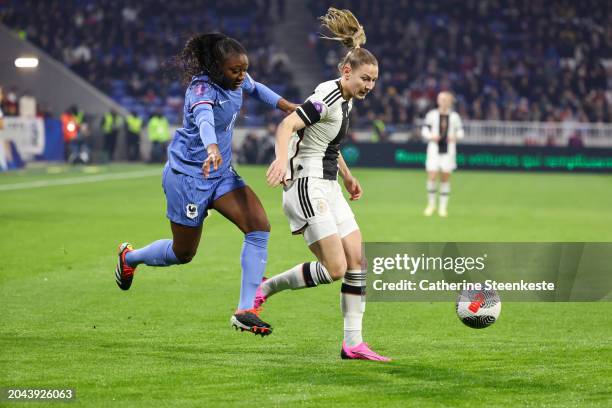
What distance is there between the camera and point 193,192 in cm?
752

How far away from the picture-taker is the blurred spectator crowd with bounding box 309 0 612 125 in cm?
4009

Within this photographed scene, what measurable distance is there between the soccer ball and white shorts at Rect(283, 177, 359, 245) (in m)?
1.14

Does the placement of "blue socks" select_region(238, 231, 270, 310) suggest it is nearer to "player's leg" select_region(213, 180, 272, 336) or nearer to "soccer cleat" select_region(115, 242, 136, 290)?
"player's leg" select_region(213, 180, 272, 336)

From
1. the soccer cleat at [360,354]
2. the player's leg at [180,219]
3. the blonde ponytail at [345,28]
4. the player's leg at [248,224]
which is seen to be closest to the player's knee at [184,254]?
the player's leg at [180,219]

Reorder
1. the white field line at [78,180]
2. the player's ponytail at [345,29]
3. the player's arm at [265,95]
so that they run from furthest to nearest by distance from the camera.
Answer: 1. the white field line at [78,180]
2. the player's arm at [265,95]
3. the player's ponytail at [345,29]

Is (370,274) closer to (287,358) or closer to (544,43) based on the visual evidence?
(287,358)

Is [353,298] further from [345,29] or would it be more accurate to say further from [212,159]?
[345,29]

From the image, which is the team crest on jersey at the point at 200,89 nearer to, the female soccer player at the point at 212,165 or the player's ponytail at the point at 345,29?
the female soccer player at the point at 212,165

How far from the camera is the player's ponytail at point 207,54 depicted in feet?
24.7

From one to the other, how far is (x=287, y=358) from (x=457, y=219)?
1211cm

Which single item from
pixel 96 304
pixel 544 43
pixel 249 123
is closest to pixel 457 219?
pixel 96 304

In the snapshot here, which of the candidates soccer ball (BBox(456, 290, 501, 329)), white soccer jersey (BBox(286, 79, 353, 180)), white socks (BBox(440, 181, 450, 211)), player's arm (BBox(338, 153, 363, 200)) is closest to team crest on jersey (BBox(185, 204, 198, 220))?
white soccer jersey (BBox(286, 79, 353, 180))

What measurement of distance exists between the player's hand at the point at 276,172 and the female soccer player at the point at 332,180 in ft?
0.62

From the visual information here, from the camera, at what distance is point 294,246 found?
1470 centimetres
